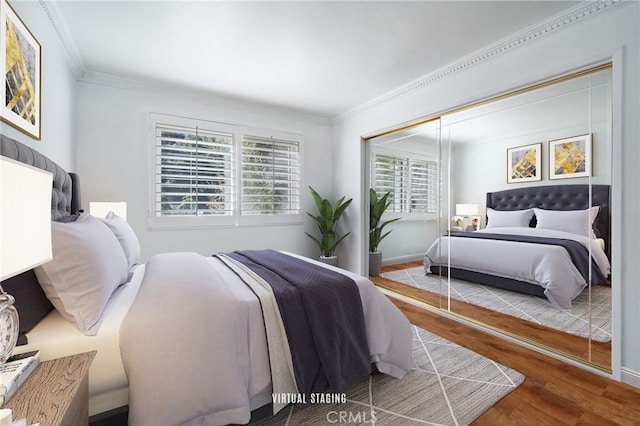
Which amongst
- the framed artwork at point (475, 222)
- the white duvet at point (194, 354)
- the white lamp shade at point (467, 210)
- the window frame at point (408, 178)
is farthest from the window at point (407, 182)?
the white duvet at point (194, 354)

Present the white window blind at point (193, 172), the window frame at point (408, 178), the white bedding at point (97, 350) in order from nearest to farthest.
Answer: the white bedding at point (97, 350) < the window frame at point (408, 178) < the white window blind at point (193, 172)

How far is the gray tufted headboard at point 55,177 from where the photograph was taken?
1324 mm

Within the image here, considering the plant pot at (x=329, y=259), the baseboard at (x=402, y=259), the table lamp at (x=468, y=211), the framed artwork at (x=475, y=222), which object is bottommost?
the plant pot at (x=329, y=259)

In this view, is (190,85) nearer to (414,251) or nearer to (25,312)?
(25,312)

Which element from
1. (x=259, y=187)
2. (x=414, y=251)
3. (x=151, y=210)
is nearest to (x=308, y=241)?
(x=259, y=187)

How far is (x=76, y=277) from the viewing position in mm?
1165

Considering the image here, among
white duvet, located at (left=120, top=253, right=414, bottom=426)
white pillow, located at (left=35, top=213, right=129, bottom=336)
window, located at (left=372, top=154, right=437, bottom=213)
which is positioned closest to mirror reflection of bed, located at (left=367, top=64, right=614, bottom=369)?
window, located at (left=372, top=154, right=437, bottom=213)

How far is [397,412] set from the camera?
1.48m

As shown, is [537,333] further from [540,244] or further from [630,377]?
[540,244]

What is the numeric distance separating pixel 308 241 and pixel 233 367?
299 centimetres

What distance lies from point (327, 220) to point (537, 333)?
8.36 ft

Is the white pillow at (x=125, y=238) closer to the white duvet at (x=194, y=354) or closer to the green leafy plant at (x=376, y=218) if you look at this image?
the white duvet at (x=194, y=354)

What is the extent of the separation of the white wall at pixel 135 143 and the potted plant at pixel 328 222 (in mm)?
879

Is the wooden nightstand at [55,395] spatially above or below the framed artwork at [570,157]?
below
